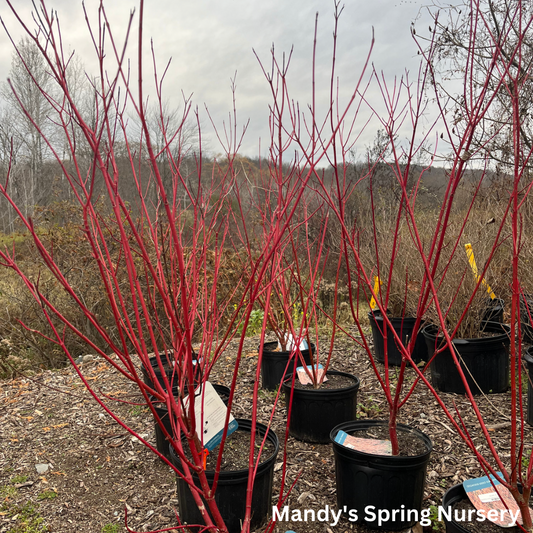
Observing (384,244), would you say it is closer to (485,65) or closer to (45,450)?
(485,65)

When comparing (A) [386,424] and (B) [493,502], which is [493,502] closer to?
(B) [493,502]

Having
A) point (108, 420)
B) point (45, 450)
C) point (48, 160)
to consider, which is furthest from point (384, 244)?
point (48, 160)

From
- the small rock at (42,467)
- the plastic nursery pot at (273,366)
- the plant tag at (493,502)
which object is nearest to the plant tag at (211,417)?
the plant tag at (493,502)

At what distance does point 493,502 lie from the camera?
1523 millimetres

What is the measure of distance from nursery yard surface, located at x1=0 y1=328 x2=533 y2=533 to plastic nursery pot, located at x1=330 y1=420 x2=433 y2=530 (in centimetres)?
12

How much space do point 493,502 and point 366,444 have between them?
0.57m

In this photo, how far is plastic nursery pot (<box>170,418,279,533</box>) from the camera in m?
1.80

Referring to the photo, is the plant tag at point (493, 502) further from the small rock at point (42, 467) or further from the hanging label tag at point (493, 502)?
the small rock at point (42, 467)

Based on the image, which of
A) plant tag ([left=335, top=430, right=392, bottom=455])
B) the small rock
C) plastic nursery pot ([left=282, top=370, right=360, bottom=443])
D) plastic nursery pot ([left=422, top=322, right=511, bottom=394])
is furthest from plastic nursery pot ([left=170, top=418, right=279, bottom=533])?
plastic nursery pot ([left=422, top=322, right=511, bottom=394])

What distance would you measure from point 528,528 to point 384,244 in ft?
14.7

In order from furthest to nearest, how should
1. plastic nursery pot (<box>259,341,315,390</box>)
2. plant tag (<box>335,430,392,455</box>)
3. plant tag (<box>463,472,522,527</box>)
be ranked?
plastic nursery pot (<box>259,341,315,390</box>), plant tag (<box>335,430,392,455</box>), plant tag (<box>463,472,522,527</box>)

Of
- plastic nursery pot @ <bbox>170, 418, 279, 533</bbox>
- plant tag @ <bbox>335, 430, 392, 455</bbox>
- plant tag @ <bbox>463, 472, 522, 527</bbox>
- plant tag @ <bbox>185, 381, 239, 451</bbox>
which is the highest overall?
plant tag @ <bbox>185, 381, 239, 451</bbox>

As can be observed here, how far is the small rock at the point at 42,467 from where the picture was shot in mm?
2611

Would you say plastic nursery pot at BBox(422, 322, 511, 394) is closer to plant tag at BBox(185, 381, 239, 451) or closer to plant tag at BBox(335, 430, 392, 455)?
plant tag at BBox(335, 430, 392, 455)
